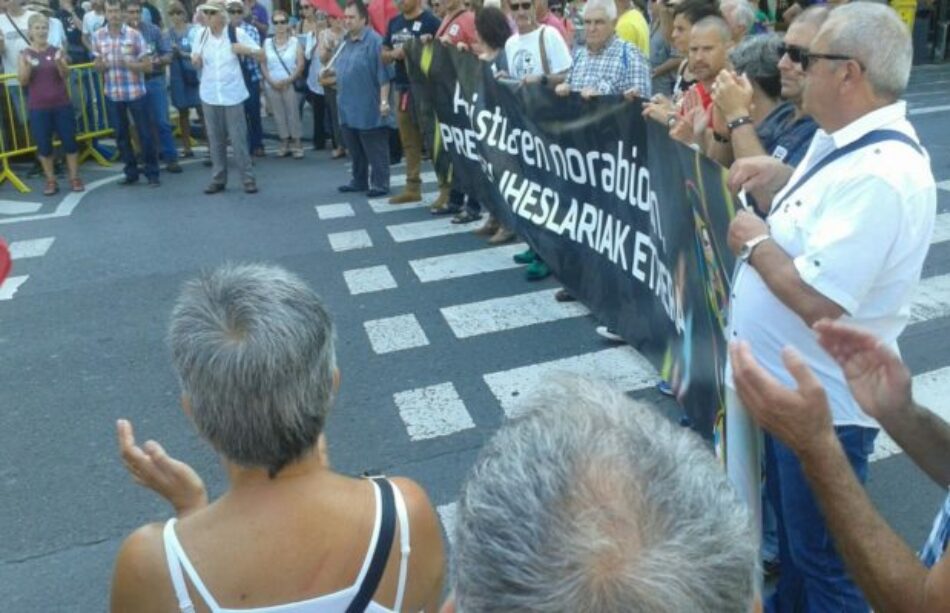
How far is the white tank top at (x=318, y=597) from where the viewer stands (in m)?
1.75

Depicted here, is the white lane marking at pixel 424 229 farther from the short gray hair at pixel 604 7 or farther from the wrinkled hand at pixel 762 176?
the wrinkled hand at pixel 762 176

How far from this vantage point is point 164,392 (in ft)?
18.7

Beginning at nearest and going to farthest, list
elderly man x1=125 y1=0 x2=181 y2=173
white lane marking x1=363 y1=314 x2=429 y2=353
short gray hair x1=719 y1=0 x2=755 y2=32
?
short gray hair x1=719 y1=0 x2=755 y2=32, white lane marking x1=363 y1=314 x2=429 y2=353, elderly man x1=125 y1=0 x2=181 y2=173

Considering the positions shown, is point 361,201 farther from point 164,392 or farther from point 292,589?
point 292,589

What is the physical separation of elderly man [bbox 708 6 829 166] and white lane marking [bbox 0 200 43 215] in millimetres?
8924

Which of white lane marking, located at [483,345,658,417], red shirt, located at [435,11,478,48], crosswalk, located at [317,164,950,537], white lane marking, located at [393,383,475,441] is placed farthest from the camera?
red shirt, located at [435,11,478,48]

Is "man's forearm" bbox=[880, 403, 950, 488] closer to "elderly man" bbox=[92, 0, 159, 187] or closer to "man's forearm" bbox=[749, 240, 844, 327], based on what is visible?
"man's forearm" bbox=[749, 240, 844, 327]

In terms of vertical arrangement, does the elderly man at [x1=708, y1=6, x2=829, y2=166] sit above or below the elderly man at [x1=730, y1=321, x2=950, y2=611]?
above

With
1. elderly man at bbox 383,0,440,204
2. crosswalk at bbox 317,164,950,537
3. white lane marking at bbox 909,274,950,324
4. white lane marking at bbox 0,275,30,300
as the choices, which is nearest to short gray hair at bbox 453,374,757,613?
crosswalk at bbox 317,164,950,537

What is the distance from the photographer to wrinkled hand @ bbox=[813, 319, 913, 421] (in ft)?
7.10

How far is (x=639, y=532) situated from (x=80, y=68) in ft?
43.6

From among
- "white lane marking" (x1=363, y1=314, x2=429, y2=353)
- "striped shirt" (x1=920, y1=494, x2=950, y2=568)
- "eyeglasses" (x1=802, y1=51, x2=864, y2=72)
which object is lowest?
"white lane marking" (x1=363, y1=314, x2=429, y2=353)

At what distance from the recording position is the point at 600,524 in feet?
3.63

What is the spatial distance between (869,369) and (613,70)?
15.8 ft
